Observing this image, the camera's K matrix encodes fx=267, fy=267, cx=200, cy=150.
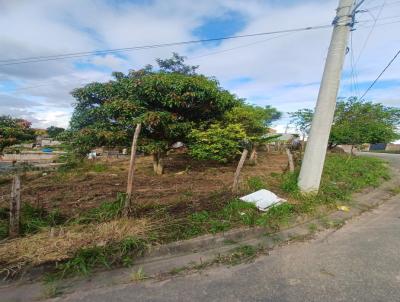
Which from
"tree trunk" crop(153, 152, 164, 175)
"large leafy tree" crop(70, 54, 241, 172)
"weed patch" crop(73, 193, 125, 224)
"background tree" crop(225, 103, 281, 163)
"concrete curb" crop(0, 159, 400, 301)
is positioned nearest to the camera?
"concrete curb" crop(0, 159, 400, 301)

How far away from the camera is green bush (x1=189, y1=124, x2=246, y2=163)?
8.02 meters

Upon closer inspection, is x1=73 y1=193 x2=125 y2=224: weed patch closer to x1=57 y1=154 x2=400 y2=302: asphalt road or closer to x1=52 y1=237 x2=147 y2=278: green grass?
x1=52 y1=237 x2=147 y2=278: green grass

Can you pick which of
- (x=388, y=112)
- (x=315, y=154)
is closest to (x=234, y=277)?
(x=315, y=154)

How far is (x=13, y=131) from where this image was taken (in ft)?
23.0

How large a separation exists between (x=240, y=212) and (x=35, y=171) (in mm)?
7019

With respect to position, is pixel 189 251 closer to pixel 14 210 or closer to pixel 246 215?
pixel 246 215

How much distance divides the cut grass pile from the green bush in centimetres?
305

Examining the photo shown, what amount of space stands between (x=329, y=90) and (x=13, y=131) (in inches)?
300

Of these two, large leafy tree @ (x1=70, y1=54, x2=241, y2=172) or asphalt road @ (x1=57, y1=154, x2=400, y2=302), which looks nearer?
asphalt road @ (x1=57, y1=154, x2=400, y2=302)

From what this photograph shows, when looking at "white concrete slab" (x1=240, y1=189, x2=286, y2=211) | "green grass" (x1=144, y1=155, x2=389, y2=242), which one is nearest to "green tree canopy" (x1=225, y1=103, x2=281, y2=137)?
"green grass" (x1=144, y1=155, x2=389, y2=242)

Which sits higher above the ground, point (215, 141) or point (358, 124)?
point (358, 124)

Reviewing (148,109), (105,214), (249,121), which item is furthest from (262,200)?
(249,121)

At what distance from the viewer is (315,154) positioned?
16.8ft

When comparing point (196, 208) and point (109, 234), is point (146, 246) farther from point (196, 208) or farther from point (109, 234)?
point (196, 208)
